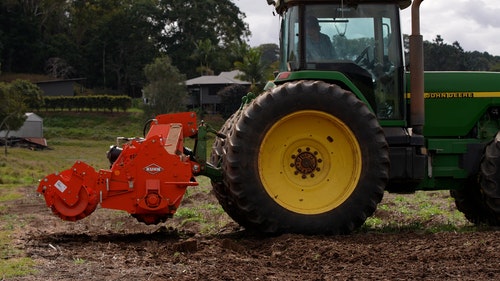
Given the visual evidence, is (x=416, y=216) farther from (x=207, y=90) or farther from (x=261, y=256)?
(x=207, y=90)

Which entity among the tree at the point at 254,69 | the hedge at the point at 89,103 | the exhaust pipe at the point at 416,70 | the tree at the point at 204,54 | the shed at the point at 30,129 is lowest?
the shed at the point at 30,129

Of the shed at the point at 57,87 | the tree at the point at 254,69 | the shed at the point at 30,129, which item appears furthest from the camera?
the shed at the point at 57,87

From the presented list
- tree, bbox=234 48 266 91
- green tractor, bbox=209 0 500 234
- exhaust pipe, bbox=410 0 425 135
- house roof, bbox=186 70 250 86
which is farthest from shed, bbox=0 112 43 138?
exhaust pipe, bbox=410 0 425 135

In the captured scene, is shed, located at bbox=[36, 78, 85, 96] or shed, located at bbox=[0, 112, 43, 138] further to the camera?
shed, located at bbox=[36, 78, 85, 96]

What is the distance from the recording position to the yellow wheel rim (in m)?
8.95

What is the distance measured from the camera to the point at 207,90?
7425 centimetres

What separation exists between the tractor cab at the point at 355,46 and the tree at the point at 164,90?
54.3m

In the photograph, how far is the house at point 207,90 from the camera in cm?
7344

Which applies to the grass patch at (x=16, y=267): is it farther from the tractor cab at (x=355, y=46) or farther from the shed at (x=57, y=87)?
the shed at (x=57, y=87)

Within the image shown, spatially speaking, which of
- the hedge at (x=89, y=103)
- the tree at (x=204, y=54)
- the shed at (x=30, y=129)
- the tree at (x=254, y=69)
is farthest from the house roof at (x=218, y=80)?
the shed at (x=30, y=129)

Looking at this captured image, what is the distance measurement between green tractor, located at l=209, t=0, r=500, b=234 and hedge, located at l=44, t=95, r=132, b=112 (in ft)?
204

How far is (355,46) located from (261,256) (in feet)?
10.4

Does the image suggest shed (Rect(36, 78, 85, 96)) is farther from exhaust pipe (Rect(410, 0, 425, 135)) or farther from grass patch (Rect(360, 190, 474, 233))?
exhaust pipe (Rect(410, 0, 425, 135))

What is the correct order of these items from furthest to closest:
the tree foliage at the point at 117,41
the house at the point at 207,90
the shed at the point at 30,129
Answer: the tree foliage at the point at 117,41
the house at the point at 207,90
the shed at the point at 30,129
